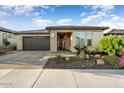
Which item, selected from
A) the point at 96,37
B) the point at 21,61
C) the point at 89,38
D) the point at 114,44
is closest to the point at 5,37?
the point at 89,38

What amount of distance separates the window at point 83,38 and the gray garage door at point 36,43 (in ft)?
23.0

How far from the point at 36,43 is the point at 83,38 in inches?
338

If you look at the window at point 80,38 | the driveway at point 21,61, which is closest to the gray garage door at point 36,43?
the window at point 80,38

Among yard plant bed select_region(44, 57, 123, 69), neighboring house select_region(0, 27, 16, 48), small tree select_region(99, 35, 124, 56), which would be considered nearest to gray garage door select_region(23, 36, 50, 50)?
neighboring house select_region(0, 27, 16, 48)

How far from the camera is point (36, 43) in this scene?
1143 inches

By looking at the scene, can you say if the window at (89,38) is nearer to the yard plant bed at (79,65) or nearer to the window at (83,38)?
the window at (83,38)

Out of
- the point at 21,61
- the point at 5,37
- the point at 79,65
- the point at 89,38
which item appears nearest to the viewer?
the point at 79,65

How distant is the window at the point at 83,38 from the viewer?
75.2 ft

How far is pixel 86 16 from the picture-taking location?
102ft

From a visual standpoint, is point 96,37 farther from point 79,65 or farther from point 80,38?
point 79,65

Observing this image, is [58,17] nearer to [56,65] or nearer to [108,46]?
[108,46]

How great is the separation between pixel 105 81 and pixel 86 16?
24.1m

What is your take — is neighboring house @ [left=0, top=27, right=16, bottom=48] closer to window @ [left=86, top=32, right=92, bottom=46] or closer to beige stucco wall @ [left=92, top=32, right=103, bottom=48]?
window @ [left=86, top=32, right=92, bottom=46]
